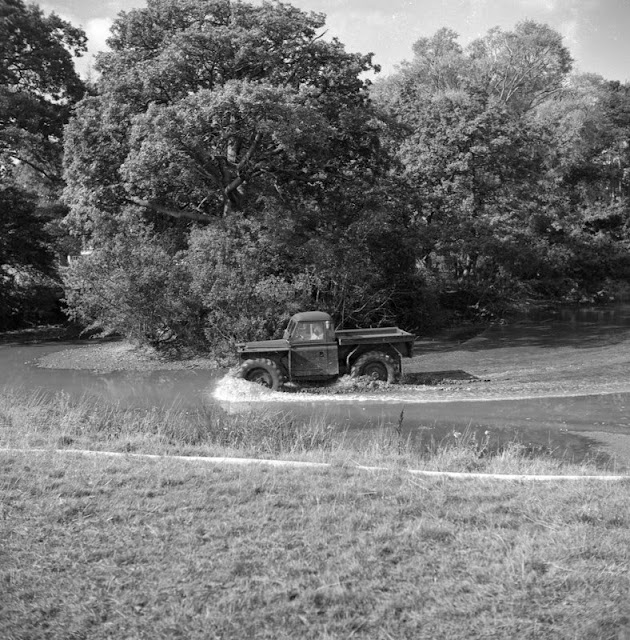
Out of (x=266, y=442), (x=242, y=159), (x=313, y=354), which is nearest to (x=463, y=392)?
(x=313, y=354)

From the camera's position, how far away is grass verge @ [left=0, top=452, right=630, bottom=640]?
148 inches

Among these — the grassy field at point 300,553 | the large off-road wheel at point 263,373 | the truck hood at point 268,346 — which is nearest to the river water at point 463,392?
the large off-road wheel at point 263,373

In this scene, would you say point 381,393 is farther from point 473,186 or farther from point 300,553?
point 473,186

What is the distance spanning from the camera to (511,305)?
35281 millimetres

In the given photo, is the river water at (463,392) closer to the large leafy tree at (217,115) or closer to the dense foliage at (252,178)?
the dense foliage at (252,178)

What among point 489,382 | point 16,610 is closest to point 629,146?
point 489,382

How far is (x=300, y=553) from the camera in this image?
4.68 meters

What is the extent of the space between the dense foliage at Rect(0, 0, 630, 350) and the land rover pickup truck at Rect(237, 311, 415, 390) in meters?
4.55

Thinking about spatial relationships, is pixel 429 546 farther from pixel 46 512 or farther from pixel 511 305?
pixel 511 305

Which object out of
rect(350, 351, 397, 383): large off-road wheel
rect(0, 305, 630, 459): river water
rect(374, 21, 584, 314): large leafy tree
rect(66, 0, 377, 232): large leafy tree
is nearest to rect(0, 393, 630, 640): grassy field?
rect(0, 305, 630, 459): river water

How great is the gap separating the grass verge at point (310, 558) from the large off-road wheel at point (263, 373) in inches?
386

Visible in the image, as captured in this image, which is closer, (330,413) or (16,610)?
(16,610)

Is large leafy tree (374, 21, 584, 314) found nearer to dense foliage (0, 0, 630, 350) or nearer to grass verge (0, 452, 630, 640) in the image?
dense foliage (0, 0, 630, 350)

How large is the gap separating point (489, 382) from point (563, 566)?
1265 centimetres
